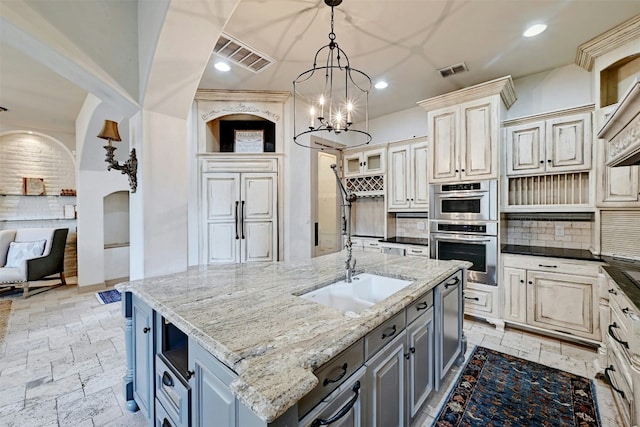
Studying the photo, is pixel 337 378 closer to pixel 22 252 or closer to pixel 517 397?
pixel 517 397

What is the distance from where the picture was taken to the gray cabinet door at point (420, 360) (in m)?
1.55

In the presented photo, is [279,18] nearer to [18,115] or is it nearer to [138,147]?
[138,147]

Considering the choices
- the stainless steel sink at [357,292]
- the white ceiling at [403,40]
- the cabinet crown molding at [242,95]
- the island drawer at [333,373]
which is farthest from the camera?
the cabinet crown molding at [242,95]

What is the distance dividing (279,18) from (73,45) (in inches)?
58.2

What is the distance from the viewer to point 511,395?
2.03 m

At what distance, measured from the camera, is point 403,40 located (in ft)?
→ 8.61

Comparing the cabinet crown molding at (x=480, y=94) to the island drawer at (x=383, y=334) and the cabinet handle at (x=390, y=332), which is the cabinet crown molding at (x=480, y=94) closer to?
the island drawer at (x=383, y=334)

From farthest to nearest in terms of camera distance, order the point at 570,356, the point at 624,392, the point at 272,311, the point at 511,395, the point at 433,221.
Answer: the point at 433,221, the point at 570,356, the point at 511,395, the point at 624,392, the point at 272,311

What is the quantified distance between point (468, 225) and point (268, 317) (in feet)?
9.43

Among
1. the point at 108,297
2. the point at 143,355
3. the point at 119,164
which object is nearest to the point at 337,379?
the point at 143,355

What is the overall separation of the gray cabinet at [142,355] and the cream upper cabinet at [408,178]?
3.44 meters

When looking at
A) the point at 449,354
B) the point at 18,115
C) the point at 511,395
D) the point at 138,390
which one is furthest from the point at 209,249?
the point at 18,115

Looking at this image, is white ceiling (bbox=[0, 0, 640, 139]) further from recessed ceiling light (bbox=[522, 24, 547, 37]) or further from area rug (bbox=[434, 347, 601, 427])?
area rug (bbox=[434, 347, 601, 427])

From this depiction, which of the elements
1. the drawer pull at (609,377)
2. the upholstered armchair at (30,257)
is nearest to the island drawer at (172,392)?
the drawer pull at (609,377)
